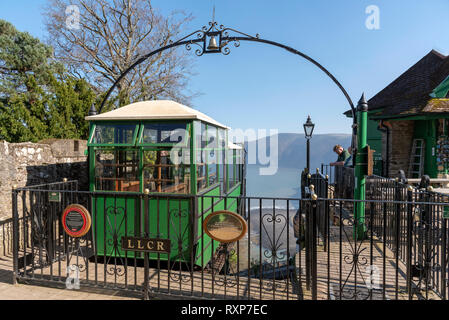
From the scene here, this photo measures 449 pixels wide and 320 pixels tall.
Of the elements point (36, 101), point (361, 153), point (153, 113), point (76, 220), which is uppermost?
point (36, 101)

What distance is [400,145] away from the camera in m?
13.0

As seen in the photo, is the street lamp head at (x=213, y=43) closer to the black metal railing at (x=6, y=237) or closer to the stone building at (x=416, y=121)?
the black metal railing at (x=6, y=237)

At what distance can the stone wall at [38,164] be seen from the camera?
6.69 m

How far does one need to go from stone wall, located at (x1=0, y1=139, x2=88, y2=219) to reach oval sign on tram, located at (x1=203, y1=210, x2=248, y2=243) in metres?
5.06

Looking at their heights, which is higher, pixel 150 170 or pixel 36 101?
pixel 36 101

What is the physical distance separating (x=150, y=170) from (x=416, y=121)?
490 inches

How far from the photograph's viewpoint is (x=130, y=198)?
5.59 metres

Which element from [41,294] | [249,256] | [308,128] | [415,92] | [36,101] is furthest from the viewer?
[415,92]

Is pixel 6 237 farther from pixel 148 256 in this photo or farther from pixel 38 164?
pixel 148 256

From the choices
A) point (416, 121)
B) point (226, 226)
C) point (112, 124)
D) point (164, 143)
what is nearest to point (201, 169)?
point (164, 143)

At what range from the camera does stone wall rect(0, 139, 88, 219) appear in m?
6.69

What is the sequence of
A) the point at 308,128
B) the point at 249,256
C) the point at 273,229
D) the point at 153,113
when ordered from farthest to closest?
the point at 308,128, the point at 153,113, the point at 249,256, the point at 273,229

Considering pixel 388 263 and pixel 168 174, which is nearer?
pixel 388 263

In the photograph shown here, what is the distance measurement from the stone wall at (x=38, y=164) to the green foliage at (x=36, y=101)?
1953 mm
